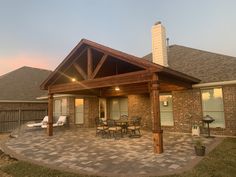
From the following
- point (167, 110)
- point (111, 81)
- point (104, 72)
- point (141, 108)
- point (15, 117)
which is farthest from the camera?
point (15, 117)

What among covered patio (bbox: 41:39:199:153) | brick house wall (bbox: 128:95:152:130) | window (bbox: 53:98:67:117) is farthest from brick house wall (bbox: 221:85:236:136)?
window (bbox: 53:98:67:117)

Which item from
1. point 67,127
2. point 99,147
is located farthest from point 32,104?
point 99,147

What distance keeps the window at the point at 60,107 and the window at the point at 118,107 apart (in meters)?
3.92

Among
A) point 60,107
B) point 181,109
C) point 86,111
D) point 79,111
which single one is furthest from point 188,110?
point 60,107

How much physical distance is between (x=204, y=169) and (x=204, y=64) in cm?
848

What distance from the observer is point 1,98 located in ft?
51.8

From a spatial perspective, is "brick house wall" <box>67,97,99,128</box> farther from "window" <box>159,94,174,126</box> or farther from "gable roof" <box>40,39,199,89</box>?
"window" <box>159,94,174,126</box>

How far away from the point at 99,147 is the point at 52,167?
8.59ft

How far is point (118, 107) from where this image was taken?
14734mm

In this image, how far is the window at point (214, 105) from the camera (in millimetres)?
9589

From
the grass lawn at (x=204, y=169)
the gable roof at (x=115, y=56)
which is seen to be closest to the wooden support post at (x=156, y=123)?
the gable roof at (x=115, y=56)

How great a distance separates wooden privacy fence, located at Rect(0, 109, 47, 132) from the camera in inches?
616

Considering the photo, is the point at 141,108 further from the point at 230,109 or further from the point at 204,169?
the point at 204,169

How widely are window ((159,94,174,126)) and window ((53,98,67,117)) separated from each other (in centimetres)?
802
